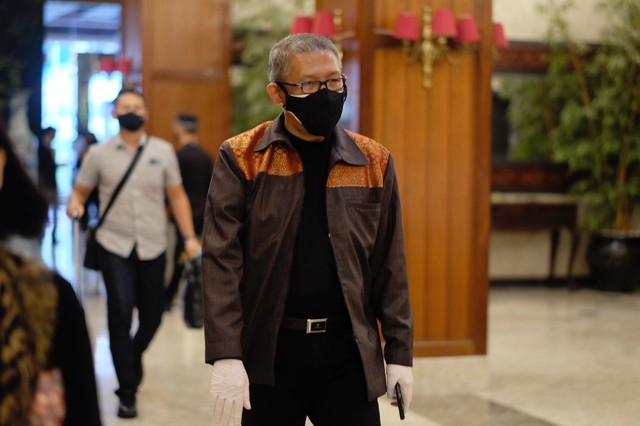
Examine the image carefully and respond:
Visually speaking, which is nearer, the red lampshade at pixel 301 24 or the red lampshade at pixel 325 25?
the red lampshade at pixel 325 25

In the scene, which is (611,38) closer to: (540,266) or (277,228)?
(540,266)

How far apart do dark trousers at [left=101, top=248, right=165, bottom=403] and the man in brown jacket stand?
269cm

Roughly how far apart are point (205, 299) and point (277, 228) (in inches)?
10.4

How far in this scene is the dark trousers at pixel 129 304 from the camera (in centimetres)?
546

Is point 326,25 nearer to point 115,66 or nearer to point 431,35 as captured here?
point 431,35

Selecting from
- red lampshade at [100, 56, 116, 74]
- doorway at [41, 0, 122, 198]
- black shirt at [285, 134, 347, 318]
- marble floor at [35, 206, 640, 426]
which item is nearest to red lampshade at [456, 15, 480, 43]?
marble floor at [35, 206, 640, 426]

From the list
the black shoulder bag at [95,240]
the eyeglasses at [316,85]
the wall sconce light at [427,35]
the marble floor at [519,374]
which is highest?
the wall sconce light at [427,35]

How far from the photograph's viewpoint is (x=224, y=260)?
2797 mm

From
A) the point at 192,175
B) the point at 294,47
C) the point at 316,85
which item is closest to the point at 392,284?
the point at 316,85

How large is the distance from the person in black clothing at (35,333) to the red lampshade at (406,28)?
4.72 meters

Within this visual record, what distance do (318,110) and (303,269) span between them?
1.40 ft

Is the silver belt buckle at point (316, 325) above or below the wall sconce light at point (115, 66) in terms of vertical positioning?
below

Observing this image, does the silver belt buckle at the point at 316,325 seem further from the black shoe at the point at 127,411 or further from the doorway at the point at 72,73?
the doorway at the point at 72,73

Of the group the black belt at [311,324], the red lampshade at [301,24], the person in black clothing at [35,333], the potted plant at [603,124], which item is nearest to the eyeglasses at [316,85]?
the black belt at [311,324]
